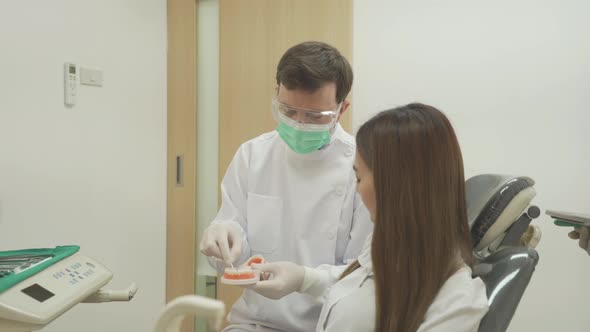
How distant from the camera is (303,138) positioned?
1467 mm

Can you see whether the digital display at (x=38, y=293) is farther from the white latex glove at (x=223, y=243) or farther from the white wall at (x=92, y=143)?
the white wall at (x=92, y=143)

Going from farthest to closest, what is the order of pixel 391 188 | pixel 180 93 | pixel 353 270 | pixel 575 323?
pixel 180 93 → pixel 575 323 → pixel 353 270 → pixel 391 188

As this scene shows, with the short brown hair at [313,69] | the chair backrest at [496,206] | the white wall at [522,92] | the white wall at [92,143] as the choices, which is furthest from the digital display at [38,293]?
the white wall at [522,92]

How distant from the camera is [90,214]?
2340 millimetres

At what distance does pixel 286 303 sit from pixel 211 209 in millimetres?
1383

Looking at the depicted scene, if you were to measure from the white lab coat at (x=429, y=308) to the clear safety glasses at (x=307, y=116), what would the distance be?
1.46 ft

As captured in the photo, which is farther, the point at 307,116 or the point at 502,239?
the point at 307,116

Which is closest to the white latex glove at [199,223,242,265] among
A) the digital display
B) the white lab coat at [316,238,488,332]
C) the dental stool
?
the white lab coat at [316,238,488,332]

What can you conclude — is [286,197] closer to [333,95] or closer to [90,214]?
[333,95]

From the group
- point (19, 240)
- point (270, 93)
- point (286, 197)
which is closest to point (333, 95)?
point (286, 197)

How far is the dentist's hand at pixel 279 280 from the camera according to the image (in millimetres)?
1217

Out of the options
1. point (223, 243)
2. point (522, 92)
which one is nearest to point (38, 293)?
point (223, 243)

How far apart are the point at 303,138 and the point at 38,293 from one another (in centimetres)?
81

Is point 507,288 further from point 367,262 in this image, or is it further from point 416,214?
point 367,262
